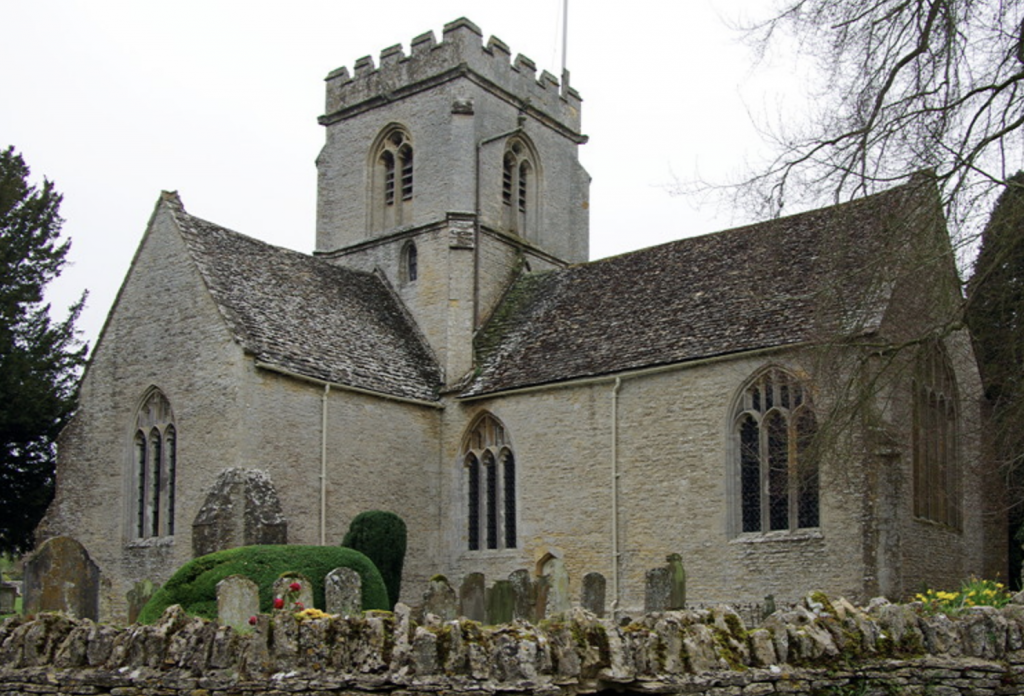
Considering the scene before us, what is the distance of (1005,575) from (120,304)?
19200 mm

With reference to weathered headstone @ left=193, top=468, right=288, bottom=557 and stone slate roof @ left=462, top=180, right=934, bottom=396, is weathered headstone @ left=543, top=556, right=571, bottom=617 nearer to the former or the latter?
stone slate roof @ left=462, top=180, right=934, bottom=396

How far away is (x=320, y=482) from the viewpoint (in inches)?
952

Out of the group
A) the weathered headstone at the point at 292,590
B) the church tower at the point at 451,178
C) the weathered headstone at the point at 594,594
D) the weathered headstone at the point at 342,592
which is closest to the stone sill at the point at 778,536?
the weathered headstone at the point at 594,594

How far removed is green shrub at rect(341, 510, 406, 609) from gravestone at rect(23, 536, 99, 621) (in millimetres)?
7082

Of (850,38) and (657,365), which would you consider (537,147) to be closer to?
(657,365)

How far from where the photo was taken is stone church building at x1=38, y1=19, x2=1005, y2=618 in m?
21.8

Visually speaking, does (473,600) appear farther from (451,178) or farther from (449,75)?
(449,75)

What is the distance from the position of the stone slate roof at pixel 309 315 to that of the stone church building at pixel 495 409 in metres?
0.08

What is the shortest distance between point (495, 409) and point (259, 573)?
9.40 m

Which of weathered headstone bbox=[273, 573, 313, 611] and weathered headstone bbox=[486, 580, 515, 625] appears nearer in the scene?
weathered headstone bbox=[273, 573, 313, 611]

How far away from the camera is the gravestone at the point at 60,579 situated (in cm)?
1535

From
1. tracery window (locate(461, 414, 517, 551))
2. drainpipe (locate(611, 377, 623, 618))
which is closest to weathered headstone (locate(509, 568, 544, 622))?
drainpipe (locate(611, 377, 623, 618))

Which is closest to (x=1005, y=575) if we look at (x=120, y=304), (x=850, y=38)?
(x=850, y=38)

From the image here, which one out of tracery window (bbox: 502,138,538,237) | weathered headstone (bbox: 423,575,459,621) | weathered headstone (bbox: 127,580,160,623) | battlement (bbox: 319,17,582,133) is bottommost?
weathered headstone (bbox: 127,580,160,623)
